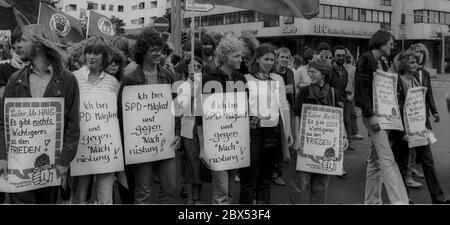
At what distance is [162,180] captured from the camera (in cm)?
483

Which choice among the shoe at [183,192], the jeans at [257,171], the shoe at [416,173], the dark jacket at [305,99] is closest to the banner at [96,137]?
the jeans at [257,171]

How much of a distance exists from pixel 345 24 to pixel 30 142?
53011 mm

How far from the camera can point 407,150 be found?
18.7ft

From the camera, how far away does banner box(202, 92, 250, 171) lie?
4.71 meters

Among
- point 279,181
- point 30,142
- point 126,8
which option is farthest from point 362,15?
point 30,142

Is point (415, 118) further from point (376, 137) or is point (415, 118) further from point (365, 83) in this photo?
point (365, 83)

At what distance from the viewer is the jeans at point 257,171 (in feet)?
15.9

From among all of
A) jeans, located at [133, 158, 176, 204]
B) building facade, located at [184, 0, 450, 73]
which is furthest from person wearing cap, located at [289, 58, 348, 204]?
building facade, located at [184, 0, 450, 73]

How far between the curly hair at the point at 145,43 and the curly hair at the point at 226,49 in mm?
562

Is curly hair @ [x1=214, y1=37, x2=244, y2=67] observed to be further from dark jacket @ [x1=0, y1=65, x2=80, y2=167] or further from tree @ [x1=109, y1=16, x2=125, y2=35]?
tree @ [x1=109, y1=16, x2=125, y2=35]

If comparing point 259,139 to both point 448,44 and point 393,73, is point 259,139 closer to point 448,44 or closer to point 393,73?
point 393,73

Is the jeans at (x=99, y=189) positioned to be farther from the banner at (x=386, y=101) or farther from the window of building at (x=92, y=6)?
the window of building at (x=92, y=6)

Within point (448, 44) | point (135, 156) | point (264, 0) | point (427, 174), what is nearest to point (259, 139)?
point (135, 156)

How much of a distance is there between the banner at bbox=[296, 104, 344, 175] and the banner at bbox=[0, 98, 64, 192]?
2468mm
